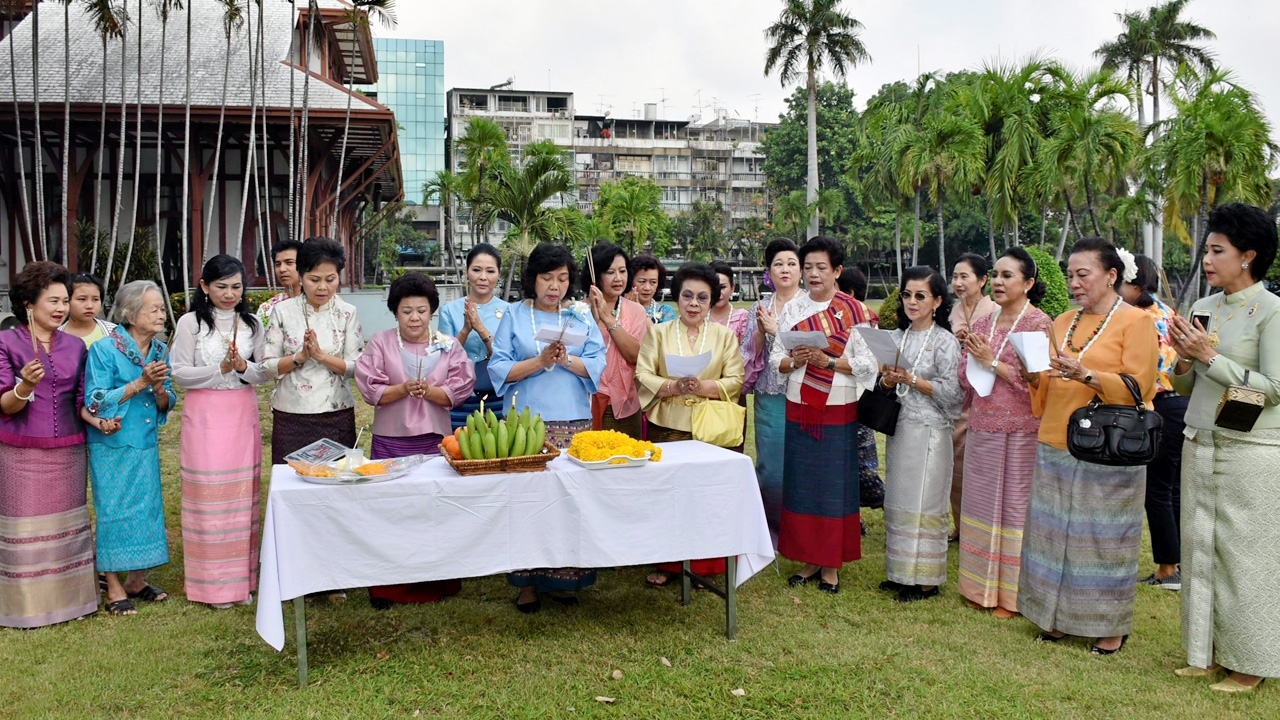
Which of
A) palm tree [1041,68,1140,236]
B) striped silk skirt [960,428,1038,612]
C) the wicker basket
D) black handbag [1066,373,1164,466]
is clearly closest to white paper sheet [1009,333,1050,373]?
black handbag [1066,373,1164,466]

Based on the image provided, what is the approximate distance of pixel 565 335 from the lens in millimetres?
4512

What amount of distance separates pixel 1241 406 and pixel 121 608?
542 cm

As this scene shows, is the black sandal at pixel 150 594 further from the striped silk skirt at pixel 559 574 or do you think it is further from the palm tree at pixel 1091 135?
the palm tree at pixel 1091 135

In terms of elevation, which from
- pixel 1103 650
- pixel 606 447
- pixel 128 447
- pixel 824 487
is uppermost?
pixel 606 447

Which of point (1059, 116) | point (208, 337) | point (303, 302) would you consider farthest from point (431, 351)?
point (1059, 116)

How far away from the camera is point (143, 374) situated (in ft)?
15.7

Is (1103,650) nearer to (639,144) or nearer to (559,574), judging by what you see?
(559,574)

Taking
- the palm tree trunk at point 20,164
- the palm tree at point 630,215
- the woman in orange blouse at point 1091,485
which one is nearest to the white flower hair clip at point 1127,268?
the woman in orange blouse at point 1091,485

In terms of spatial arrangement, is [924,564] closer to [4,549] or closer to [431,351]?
[431,351]

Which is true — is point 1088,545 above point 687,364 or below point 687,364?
below

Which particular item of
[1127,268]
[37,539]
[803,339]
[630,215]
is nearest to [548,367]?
[803,339]

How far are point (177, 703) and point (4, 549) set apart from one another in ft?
5.27

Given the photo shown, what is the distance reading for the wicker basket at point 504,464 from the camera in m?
3.94

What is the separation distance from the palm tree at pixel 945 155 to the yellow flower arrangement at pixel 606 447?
20.1m
